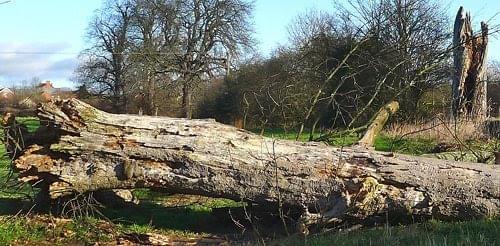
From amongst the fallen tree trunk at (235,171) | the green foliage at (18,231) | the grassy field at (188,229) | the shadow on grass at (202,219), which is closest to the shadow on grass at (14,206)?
the grassy field at (188,229)

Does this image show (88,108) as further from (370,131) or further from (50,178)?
(370,131)

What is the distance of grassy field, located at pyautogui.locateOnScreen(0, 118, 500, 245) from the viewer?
627 centimetres

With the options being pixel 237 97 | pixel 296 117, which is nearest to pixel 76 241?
pixel 296 117

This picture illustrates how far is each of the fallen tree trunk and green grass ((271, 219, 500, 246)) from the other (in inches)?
13.6

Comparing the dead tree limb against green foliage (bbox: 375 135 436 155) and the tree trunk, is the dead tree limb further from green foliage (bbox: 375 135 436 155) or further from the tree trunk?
the tree trunk

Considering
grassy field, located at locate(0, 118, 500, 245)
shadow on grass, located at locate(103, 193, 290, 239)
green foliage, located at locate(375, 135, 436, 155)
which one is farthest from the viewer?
green foliage, located at locate(375, 135, 436, 155)

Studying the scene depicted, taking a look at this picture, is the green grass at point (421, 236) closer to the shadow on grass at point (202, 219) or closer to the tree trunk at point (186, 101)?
the shadow on grass at point (202, 219)

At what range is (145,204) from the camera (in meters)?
9.53

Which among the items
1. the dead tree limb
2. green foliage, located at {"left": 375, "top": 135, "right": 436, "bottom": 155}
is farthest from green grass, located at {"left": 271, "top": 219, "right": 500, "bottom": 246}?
green foliage, located at {"left": 375, "top": 135, "right": 436, "bottom": 155}

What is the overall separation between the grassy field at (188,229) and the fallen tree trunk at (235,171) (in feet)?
1.15

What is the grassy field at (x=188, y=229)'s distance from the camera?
6270 millimetres

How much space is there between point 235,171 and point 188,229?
1171 mm

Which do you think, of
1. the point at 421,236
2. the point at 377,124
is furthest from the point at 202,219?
the point at 377,124

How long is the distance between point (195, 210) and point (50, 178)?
238 centimetres
